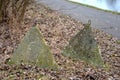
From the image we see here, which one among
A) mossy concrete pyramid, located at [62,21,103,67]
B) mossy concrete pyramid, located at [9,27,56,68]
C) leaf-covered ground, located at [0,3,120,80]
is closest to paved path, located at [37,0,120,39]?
leaf-covered ground, located at [0,3,120,80]

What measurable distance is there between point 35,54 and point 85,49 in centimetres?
178

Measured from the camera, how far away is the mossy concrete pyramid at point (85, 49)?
8320mm

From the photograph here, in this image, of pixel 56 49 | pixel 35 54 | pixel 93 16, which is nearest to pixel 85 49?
pixel 56 49

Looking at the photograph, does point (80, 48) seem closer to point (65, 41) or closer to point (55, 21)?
point (65, 41)

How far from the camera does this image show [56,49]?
8.98m

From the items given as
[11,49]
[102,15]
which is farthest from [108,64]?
[102,15]

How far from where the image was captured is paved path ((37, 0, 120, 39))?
44.6 feet

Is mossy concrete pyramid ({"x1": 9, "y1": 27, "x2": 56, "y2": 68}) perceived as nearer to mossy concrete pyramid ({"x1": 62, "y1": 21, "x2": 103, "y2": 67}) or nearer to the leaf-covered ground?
the leaf-covered ground

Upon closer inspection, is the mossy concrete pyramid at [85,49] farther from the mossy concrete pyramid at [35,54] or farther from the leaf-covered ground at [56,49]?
the mossy concrete pyramid at [35,54]

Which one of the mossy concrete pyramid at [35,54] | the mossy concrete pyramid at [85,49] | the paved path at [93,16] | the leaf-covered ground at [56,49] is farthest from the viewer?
the paved path at [93,16]

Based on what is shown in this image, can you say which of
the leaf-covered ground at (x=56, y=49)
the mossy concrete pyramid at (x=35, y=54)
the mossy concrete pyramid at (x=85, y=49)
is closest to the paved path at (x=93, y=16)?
the leaf-covered ground at (x=56, y=49)

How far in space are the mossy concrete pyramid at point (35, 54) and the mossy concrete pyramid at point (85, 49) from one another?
1.43 metres

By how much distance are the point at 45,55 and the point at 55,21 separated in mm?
5688

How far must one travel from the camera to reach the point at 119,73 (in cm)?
788
